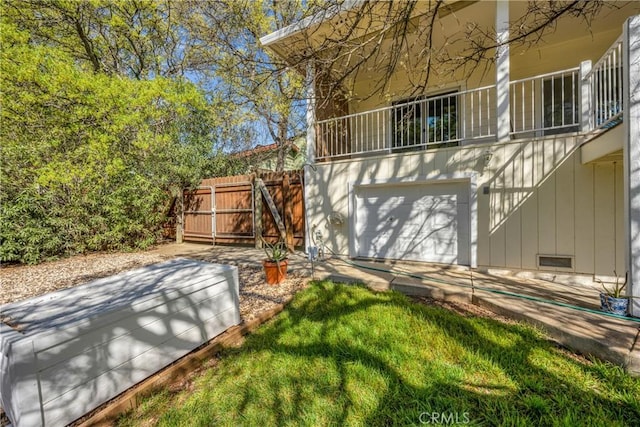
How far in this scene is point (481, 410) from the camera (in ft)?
5.75

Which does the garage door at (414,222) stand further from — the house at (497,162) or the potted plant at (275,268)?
the potted plant at (275,268)

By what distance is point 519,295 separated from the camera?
2.97 m

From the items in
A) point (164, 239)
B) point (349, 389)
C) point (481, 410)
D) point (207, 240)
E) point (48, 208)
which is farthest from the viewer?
point (164, 239)

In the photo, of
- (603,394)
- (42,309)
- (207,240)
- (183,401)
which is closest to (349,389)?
(183,401)

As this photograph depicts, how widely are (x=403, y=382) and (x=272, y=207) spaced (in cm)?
523

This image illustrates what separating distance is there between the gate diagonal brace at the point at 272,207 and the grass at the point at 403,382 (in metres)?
3.83

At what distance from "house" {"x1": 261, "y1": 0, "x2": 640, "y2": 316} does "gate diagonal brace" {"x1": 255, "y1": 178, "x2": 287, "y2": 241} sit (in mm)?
905

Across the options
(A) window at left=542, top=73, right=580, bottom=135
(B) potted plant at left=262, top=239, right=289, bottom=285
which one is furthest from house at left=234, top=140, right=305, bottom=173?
(A) window at left=542, top=73, right=580, bottom=135

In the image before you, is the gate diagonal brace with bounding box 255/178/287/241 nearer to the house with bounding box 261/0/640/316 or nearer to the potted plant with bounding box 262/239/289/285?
the house with bounding box 261/0/640/316

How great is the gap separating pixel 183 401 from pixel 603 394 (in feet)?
9.95

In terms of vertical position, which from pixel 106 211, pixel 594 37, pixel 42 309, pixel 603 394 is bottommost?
A: pixel 603 394

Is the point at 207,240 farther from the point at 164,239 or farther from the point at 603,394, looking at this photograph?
the point at 603,394

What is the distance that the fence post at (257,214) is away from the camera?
693 centimetres

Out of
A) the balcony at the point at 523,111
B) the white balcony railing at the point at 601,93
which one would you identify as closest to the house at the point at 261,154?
the balcony at the point at 523,111
